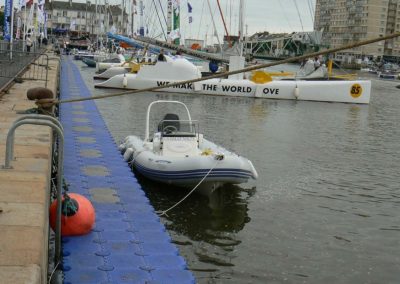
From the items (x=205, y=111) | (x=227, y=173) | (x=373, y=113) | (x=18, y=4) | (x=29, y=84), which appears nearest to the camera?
(x=227, y=173)

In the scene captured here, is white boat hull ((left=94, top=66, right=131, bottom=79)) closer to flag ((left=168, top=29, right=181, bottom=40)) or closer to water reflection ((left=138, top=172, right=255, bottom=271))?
flag ((left=168, top=29, right=181, bottom=40))

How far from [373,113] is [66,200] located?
27.3 m

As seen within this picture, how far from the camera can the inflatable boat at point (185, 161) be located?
35.6ft

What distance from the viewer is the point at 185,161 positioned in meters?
11.0

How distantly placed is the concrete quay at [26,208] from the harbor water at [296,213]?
2.54 m

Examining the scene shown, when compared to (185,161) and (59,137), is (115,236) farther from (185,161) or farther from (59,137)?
(185,161)

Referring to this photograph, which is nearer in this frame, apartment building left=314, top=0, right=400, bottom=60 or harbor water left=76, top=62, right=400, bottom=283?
harbor water left=76, top=62, right=400, bottom=283

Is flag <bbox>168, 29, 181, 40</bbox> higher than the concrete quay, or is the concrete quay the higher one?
flag <bbox>168, 29, 181, 40</bbox>

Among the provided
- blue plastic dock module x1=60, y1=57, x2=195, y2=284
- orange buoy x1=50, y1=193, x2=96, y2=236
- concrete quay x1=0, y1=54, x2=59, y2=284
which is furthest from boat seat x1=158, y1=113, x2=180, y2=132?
orange buoy x1=50, y1=193, x2=96, y2=236

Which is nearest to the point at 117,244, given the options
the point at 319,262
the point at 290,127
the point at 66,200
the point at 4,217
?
the point at 66,200

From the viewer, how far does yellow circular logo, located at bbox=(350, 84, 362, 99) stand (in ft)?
117

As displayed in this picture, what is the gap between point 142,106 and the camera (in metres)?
28.1

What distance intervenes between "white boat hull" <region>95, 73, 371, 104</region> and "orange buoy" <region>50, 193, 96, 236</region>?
2841cm

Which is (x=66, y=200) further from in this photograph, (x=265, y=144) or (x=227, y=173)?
(x=265, y=144)
